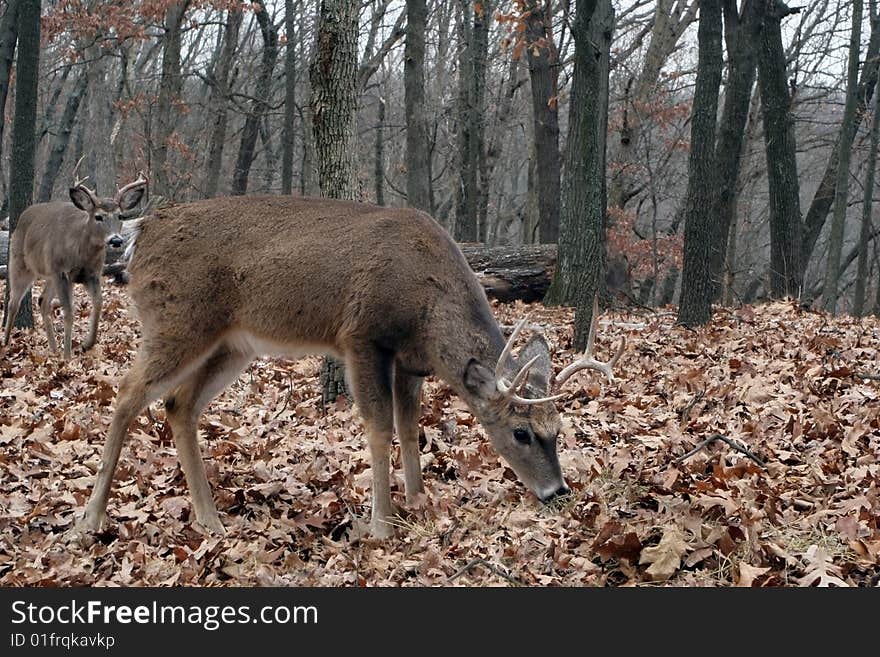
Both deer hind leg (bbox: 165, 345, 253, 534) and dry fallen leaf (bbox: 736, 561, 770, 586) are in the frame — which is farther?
deer hind leg (bbox: 165, 345, 253, 534)

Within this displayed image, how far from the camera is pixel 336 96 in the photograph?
8.73 m

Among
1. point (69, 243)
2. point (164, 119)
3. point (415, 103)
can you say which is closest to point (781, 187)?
point (415, 103)

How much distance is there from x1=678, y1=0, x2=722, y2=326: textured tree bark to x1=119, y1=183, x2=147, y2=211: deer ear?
7.25 metres

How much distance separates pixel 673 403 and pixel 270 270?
3.65m

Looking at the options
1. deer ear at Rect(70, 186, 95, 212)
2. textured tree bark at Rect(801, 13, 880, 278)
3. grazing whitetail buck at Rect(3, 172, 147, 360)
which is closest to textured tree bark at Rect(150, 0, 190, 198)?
grazing whitetail buck at Rect(3, 172, 147, 360)

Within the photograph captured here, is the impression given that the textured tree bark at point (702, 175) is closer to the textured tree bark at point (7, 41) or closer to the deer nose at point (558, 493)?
the deer nose at point (558, 493)

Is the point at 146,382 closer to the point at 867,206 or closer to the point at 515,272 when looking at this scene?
the point at 515,272

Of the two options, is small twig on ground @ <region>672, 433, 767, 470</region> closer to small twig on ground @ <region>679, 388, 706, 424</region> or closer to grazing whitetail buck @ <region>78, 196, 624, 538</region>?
grazing whitetail buck @ <region>78, 196, 624, 538</region>

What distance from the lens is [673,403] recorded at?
830 centimetres

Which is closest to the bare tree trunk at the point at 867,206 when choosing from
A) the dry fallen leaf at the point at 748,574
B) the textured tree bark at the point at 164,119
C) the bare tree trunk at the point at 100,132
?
the textured tree bark at the point at 164,119

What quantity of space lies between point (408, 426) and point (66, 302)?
25.4ft

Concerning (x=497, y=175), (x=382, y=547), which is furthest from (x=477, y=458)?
(x=497, y=175)

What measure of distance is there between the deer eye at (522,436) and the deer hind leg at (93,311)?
7968mm

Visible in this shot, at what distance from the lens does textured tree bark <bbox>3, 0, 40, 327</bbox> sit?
13.0 meters
